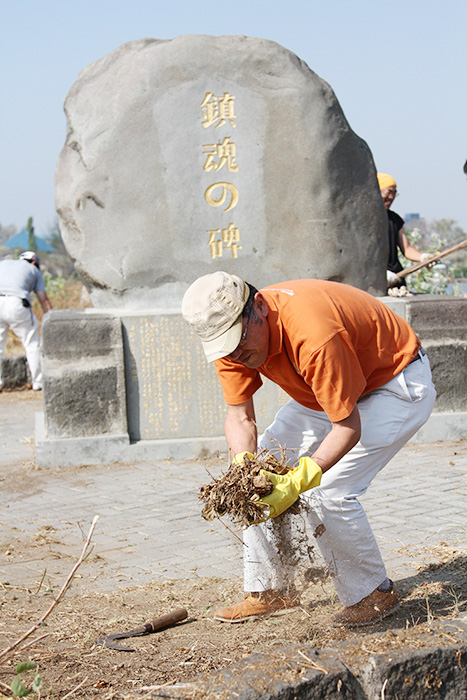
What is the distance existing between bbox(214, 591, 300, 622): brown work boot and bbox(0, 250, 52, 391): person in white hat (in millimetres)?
7253

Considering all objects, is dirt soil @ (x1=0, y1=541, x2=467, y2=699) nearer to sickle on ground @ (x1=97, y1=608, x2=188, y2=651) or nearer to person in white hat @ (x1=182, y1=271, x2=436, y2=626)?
sickle on ground @ (x1=97, y1=608, x2=188, y2=651)

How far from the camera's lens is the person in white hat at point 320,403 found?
2.96m

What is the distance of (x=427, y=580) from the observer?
382 cm

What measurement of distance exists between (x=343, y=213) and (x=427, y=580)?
3.94m

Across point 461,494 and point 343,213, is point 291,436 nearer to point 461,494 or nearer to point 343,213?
point 461,494

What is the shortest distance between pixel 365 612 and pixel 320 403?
0.96 metres

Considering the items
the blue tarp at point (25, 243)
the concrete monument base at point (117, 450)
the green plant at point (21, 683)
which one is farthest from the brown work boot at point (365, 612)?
the blue tarp at point (25, 243)

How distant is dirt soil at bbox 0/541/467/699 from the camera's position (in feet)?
9.14

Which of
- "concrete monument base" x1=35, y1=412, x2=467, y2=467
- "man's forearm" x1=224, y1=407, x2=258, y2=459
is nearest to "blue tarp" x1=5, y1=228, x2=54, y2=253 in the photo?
"concrete monument base" x1=35, y1=412, x2=467, y2=467

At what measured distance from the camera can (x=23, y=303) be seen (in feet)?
33.5

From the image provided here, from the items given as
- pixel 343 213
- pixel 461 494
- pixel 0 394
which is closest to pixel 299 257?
pixel 343 213

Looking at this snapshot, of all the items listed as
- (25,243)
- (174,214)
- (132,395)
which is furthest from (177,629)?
(25,243)

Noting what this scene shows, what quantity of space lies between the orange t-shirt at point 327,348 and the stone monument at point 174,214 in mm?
3380

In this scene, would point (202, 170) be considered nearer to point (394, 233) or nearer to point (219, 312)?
point (394, 233)
